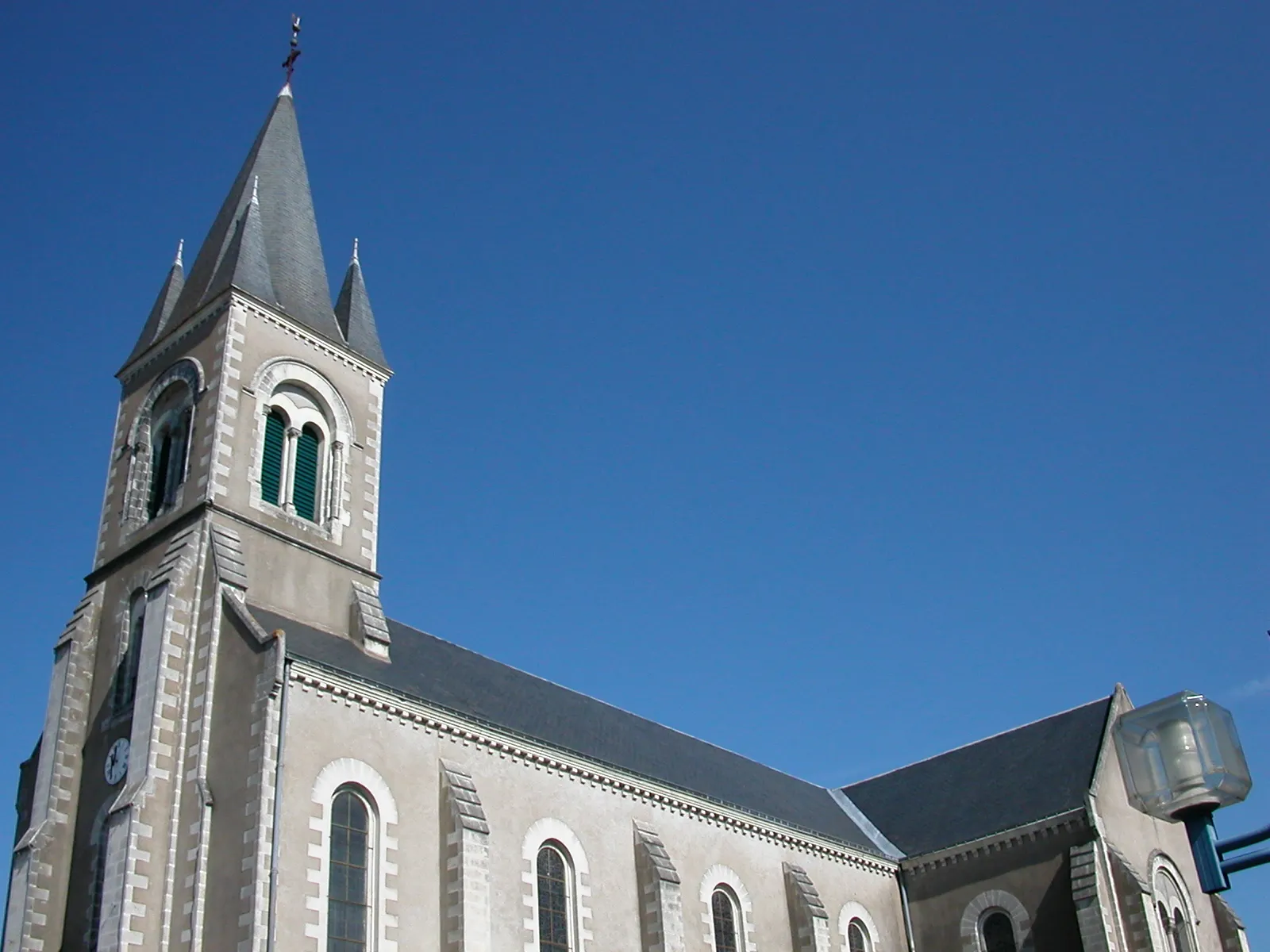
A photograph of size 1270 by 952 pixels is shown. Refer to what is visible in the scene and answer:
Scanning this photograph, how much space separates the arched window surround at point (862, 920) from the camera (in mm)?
31609

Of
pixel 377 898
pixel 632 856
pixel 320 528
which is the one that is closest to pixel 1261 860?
pixel 377 898

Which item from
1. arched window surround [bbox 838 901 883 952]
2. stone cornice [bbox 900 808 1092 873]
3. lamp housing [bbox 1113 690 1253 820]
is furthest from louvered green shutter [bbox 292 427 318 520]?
lamp housing [bbox 1113 690 1253 820]

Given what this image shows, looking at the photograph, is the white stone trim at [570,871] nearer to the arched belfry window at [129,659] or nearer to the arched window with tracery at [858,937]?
the arched belfry window at [129,659]

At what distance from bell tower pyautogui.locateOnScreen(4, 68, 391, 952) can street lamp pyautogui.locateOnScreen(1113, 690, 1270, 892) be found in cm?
1585

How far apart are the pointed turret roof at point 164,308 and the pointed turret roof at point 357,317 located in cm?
405

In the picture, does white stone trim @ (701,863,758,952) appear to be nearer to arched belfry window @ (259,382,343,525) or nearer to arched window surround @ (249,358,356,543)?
arched window surround @ (249,358,356,543)

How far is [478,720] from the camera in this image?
2452cm

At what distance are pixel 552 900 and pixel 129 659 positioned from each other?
32.6ft

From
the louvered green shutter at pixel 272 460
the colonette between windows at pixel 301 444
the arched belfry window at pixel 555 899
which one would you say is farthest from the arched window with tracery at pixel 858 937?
the louvered green shutter at pixel 272 460

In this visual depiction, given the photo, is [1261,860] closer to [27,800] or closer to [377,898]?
[377,898]

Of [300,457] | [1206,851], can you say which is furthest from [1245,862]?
[300,457]

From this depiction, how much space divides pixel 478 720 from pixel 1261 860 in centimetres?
1918

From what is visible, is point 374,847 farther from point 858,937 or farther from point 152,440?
point 858,937

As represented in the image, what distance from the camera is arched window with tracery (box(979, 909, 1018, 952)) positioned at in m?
31.7
